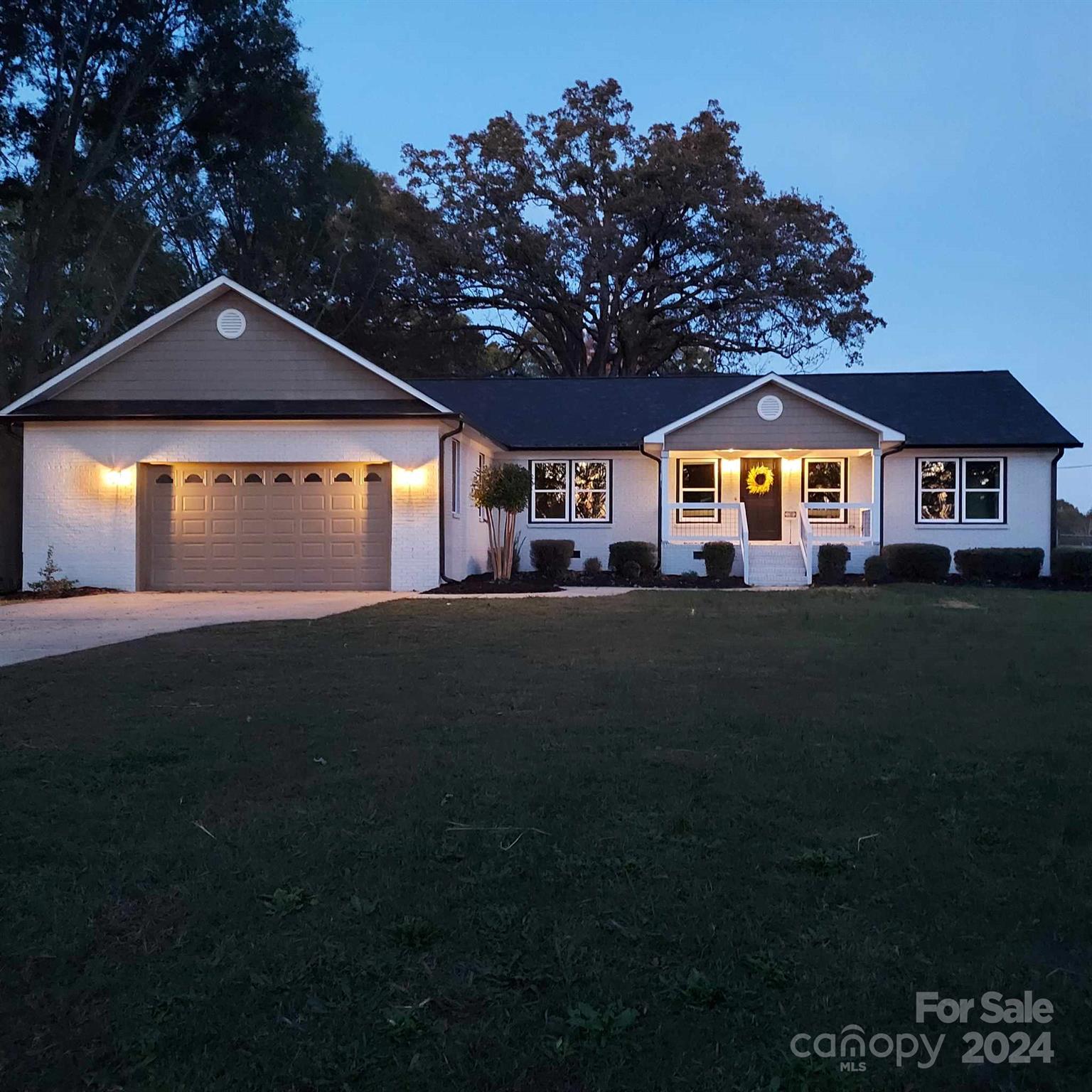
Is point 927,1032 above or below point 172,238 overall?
below

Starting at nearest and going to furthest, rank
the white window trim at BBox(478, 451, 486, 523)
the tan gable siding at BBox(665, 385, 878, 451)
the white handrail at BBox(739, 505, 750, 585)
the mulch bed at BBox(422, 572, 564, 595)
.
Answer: the mulch bed at BBox(422, 572, 564, 595), the white handrail at BBox(739, 505, 750, 585), the tan gable siding at BBox(665, 385, 878, 451), the white window trim at BBox(478, 451, 486, 523)

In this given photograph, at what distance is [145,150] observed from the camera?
25000 mm

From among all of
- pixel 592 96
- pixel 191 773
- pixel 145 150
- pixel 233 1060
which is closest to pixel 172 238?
pixel 145 150

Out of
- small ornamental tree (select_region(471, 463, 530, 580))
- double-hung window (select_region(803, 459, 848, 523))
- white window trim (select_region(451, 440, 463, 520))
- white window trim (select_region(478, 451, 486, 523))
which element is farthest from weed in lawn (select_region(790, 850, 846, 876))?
double-hung window (select_region(803, 459, 848, 523))

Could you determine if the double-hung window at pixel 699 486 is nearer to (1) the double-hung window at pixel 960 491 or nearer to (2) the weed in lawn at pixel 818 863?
(1) the double-hung window at pixel 960 491

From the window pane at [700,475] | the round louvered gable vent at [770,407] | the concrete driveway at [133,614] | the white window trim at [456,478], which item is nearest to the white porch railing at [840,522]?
the round louvered gable vent at [770,407]

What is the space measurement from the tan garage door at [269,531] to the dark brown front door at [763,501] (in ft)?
29.2

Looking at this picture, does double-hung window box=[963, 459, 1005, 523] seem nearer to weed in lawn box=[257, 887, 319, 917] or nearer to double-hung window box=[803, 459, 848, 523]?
double-hung window box=[803, 459, 848, 523]

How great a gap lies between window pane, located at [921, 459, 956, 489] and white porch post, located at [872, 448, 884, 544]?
1.91 meters

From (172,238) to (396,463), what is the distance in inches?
770

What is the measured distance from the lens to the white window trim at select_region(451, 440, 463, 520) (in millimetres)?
17984

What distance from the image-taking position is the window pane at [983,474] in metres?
21.3

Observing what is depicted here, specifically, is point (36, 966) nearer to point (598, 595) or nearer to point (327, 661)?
point (327, 661)

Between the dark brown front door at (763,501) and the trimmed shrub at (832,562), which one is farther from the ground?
the dark brown front door at (763,501)
